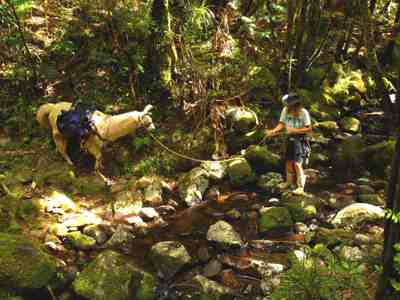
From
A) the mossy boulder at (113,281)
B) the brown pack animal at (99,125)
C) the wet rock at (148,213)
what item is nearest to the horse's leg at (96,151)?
the brown pack animal at (99,125)

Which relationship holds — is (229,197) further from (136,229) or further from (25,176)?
(25,176)

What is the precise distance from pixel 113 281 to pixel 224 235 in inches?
78.4

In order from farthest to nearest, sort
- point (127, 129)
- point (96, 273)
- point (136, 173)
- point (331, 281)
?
point (136, 173) < point (127, 129) < point (96, 273) < point (331, 281)

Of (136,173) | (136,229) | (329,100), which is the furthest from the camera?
(329,100)

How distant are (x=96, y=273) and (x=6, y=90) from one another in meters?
6.20

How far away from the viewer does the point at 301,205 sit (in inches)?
288

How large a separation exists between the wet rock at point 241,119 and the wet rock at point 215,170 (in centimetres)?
125

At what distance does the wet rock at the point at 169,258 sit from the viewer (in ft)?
19.5

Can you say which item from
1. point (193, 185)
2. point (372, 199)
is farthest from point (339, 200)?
point (193, 185)

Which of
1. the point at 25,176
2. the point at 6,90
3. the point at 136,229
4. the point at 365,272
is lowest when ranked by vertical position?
the point at 136,229

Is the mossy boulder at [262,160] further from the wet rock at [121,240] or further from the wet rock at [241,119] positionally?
the wet rock at [121,240]

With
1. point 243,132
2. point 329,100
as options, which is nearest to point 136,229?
point 243,132

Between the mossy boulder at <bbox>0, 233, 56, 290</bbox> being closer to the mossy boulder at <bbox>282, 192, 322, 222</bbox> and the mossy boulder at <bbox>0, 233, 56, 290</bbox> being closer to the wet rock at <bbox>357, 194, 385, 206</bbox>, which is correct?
the mossy boulder at <bbox>282, 192, 322, 222</bbox>

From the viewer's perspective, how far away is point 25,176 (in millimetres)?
8055
